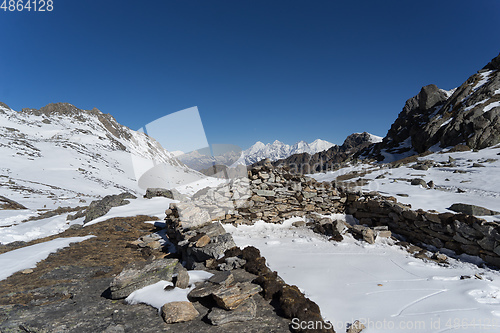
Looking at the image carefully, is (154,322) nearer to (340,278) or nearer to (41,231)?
(340,278)

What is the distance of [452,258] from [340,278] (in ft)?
13.7

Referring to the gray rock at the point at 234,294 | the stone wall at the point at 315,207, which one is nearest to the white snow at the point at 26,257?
the stone wall at the point at 315,207

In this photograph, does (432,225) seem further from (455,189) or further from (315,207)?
(455,189)

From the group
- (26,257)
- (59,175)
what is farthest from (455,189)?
(59,175)

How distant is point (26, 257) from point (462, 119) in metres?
54.0

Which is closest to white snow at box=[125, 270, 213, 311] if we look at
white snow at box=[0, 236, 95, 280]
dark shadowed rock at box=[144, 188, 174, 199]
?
white snow at box=[0, 236, 95, 280]

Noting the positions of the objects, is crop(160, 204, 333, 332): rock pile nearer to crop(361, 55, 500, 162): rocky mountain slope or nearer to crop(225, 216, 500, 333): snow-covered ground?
crop(225, 216, 500, 333): snow-covered ground

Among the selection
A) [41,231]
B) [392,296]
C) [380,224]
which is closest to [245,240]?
[392,296]

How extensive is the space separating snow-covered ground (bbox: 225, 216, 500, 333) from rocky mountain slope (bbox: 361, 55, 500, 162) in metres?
36.0

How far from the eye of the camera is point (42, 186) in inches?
1154

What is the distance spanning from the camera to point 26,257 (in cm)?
605

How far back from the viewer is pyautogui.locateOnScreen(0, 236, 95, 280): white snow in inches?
211

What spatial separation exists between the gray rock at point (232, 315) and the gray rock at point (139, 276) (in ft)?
4.87

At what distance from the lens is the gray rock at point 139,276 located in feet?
12.6
